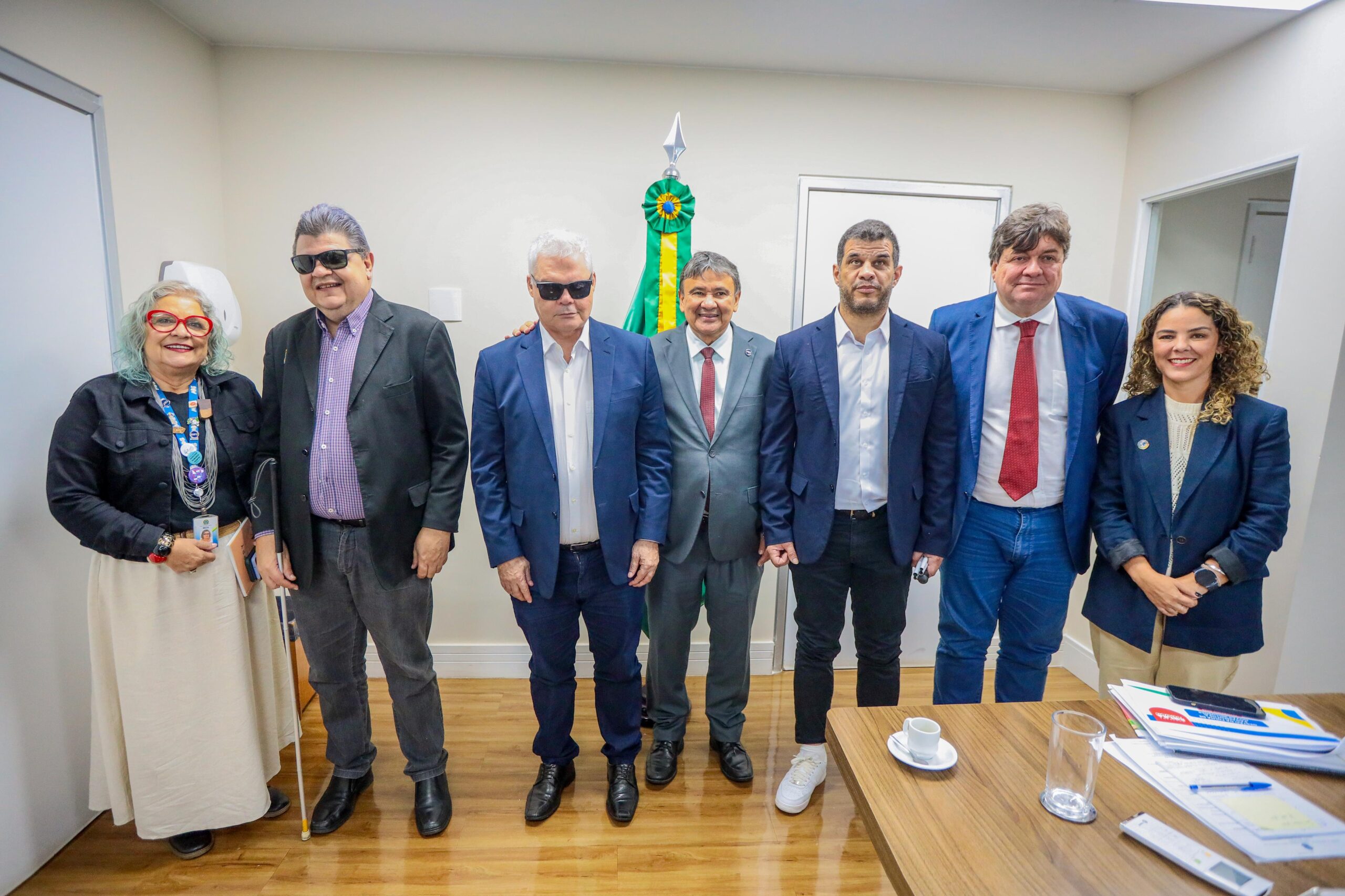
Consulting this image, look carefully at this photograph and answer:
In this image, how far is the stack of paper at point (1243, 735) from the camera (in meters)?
1.07

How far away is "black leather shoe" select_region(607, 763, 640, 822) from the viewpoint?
6.77 ft

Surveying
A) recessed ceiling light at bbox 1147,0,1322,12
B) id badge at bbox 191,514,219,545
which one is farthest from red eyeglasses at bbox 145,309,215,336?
recessed ceiling light at bbox 1147,0,1322,12

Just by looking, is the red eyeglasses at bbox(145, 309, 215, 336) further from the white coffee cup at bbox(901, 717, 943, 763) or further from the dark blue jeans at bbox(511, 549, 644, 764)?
the white coffee cup at bbox(901, 717, 943, 763)

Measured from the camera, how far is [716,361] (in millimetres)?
2170

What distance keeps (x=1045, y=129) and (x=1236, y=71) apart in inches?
25.9

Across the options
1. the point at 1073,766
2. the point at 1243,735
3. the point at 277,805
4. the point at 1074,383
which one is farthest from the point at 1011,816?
the point at 277,805

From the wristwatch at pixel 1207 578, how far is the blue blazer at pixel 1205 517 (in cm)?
3

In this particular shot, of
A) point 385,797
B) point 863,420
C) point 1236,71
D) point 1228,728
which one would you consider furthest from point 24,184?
point 1236,71

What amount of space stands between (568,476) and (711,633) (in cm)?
77

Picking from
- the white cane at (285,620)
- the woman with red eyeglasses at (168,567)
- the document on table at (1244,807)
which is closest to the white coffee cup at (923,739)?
the document on table at (1244,807)

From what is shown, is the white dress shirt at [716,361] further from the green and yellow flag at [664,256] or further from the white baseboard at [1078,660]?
the white baseboard at [1078,660]

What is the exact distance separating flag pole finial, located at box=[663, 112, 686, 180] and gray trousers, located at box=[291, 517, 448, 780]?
1806 mm

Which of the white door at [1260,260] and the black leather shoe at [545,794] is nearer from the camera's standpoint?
the black leather shoe at [545,794]

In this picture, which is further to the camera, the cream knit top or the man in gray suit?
the man in gray suit
